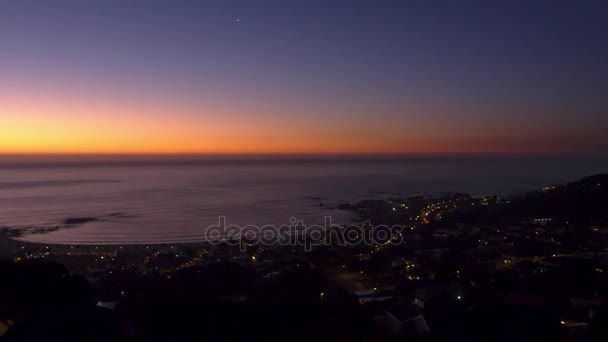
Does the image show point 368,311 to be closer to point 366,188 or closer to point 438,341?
point 438,341

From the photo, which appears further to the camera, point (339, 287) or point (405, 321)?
point (339, 287)

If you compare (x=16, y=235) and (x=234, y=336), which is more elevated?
(x=234, y=336)

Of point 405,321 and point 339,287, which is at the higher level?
point 405,321

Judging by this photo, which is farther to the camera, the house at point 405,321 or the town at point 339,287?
the town at point 339,287

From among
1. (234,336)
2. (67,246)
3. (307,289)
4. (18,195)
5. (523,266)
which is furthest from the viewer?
(18,195)

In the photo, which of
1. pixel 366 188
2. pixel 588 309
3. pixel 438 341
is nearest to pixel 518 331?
pixel 438 341

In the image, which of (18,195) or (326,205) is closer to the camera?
(326,205)

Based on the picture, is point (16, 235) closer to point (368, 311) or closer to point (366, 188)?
point (368, 311)

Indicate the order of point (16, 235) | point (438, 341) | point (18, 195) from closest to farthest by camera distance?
point (438, 341), point (16, 235), point (18, 195)

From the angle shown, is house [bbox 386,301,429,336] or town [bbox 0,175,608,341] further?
town [bbox 0,175,608,341]

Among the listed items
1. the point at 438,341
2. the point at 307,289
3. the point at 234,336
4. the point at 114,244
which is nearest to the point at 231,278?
the point at 307,289
